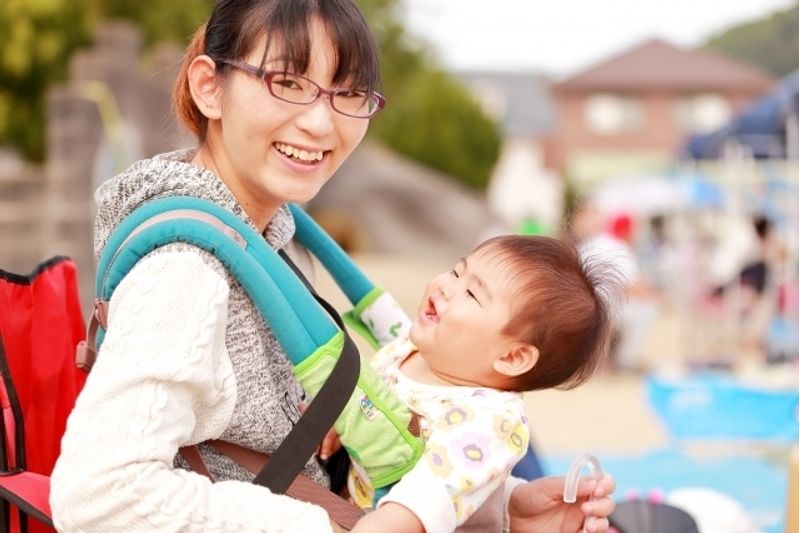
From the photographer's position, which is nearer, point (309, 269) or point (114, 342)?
point (114, 342)

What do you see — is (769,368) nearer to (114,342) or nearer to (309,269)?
(309,269)

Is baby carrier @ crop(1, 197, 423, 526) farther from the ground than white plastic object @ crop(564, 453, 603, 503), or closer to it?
farther from the ground

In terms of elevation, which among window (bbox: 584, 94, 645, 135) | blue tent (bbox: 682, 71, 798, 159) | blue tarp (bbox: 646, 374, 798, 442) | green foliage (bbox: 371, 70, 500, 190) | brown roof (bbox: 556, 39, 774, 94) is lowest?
blue tarp (bbox: 646, 374, 798, 442)

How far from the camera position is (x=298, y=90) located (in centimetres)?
210

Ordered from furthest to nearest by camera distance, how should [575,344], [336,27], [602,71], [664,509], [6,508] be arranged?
[602,71] → [664,509] → [575,344] → [336,27] → [6,508]

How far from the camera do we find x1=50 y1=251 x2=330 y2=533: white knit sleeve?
5.75 ft

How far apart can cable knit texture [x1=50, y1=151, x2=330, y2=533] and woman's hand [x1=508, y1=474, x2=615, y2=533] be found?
0.65 metres

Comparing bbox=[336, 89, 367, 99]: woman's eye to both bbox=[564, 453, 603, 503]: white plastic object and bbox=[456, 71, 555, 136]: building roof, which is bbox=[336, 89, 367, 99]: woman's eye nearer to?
bbox=[564, 453, 603, 503]: white plastic object

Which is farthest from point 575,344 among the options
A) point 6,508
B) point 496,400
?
point 6,508

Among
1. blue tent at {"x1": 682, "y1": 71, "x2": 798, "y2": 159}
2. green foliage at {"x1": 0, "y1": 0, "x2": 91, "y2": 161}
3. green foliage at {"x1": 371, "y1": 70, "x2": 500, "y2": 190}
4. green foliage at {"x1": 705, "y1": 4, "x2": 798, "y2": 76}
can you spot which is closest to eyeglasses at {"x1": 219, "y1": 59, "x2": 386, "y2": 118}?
blue tent at {"x1": 682, "y1": 71, "x2": 798, "y2": 159}

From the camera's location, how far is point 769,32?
270ft

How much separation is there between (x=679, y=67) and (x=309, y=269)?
48.8 meters

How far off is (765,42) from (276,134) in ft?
279

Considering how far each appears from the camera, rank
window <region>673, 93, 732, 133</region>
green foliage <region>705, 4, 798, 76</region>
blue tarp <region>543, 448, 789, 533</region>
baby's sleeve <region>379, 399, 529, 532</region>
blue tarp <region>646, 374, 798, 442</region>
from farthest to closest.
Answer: green foliage <region>705, 4, 798, 76</region>
window <region>673, 93, 732, 133</region>
blue tarp <region>646, 374, 798, 442</region>
blue tarp <region>543, 448, 789, 533</region>
baby's sleeve <region>379, 399, 529, 532</region>
